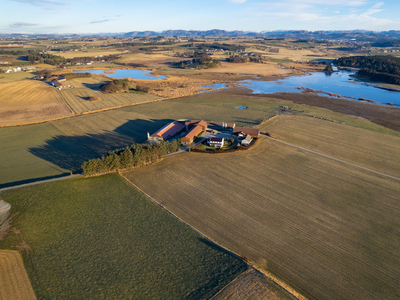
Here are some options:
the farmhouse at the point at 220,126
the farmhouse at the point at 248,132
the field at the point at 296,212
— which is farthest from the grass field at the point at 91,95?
the field at the point at 296,212

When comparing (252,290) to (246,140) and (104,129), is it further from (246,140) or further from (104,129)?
(104,129)

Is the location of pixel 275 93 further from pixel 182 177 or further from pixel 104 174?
pixel 104 174

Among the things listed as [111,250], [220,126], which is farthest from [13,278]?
[220,126]

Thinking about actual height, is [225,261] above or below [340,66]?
below

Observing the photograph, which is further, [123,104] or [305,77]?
[305,77]

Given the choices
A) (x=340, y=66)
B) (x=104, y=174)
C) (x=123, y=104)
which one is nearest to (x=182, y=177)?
(x=104, y=174)

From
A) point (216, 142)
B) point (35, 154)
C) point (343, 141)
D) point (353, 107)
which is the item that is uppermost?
point (353, 107)
